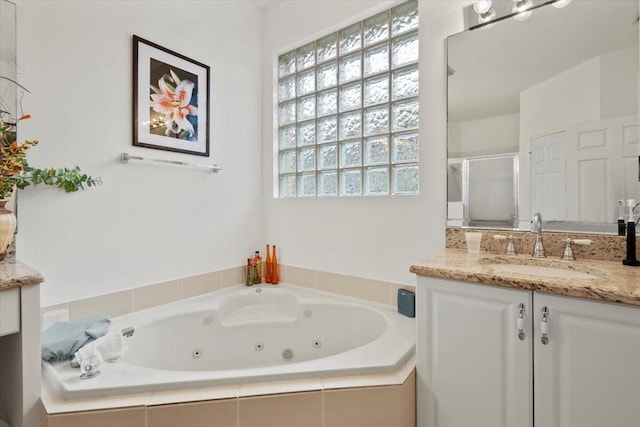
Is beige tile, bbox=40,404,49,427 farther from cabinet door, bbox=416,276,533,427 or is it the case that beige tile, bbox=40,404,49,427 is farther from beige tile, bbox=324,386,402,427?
cabinet door, bbox=416,276,533,427

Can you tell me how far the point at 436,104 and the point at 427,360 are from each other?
131cm

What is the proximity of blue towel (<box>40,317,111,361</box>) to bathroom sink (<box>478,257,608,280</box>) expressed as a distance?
1.68 metres

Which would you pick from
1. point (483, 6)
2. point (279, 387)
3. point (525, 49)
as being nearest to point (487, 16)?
point (483, 6)

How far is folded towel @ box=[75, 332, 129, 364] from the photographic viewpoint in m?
1.24

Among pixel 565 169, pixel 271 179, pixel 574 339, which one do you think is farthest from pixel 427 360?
pixel 271 179

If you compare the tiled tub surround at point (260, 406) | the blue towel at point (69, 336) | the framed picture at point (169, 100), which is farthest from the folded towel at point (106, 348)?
the framed picture at point (169, 100)

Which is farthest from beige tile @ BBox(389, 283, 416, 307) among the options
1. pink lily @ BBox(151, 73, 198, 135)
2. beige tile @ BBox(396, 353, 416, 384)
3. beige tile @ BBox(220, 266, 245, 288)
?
pink lily @ BBox(151, 73, 198, 135)

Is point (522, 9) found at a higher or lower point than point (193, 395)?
higher

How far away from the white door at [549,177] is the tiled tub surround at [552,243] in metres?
0.10

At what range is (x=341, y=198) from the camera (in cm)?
215

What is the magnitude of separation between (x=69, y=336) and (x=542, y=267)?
80.7 inches

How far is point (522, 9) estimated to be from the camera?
1.59 metres

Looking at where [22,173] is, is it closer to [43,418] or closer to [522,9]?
[43,418]

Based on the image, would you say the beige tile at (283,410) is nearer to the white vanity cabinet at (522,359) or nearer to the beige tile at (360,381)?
the beige tile at (360,381)
